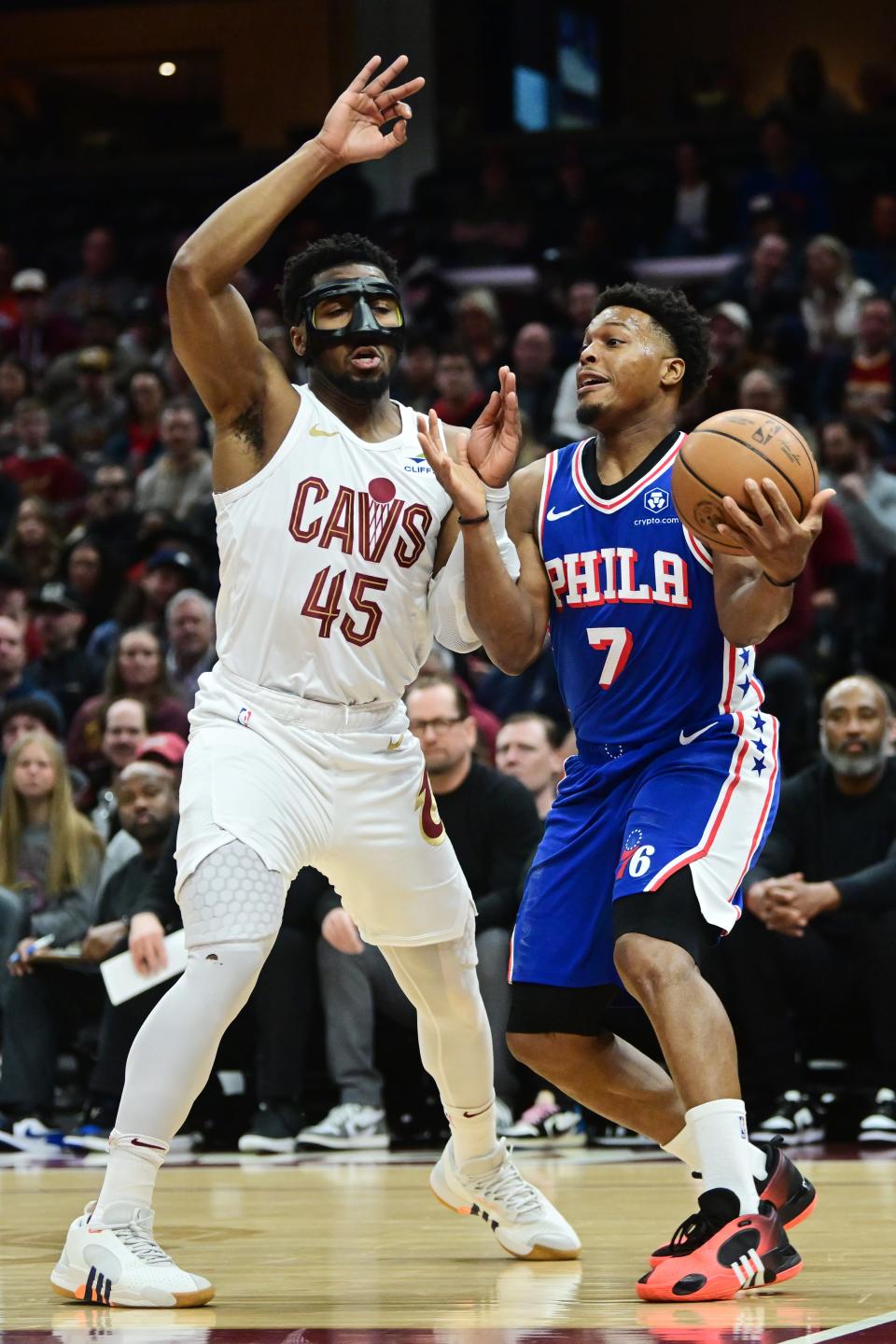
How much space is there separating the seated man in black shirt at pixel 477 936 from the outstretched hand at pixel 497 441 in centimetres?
341

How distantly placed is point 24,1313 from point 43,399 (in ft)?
42.9

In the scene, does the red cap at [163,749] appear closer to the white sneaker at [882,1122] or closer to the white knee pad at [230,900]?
the white sneaker at [882,1122]

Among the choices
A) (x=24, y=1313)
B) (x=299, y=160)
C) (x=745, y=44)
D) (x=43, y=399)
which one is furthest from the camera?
(x=745, y=44)

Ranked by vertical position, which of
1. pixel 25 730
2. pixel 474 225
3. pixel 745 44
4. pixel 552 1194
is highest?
pixel 745 44

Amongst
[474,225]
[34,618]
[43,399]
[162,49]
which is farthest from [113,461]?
[162,49]

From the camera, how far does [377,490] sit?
4777 mm

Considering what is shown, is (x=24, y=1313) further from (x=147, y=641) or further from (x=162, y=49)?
(x=162, y=49)

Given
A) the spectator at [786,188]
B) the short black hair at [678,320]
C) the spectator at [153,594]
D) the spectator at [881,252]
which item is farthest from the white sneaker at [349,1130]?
the spectator at [786,188]

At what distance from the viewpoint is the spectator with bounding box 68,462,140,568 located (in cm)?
1334

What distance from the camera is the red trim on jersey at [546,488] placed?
16.6ft

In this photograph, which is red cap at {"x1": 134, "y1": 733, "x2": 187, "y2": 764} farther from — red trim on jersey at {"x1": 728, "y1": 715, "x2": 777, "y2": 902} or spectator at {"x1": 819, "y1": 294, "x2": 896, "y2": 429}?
spectator at {"x1": 819, "y1": 294, "x2": 896, "y2": 429}

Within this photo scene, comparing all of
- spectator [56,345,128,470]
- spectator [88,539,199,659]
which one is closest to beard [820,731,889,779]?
spectator [88,539,199,659]

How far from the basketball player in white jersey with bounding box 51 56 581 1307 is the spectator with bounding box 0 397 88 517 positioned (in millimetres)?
10370

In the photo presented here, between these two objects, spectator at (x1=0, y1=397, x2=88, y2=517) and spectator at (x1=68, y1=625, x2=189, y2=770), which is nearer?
spectator at (x1=68, y1=625, x2=189, y2=770)
